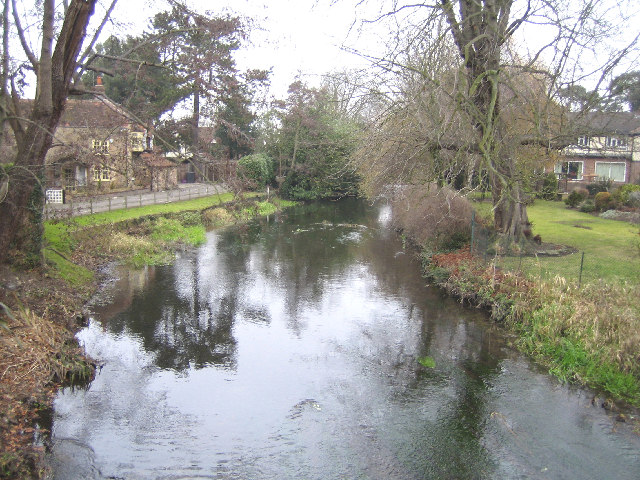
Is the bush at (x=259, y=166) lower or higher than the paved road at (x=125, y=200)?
higher

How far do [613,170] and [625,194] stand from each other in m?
11.0

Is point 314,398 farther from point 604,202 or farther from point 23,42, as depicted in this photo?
point 604,202

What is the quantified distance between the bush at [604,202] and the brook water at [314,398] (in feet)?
60.2

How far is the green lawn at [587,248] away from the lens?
14.8 meters

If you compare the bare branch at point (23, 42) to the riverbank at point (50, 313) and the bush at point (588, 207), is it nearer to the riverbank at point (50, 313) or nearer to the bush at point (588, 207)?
the riverbank at point (50, 313)

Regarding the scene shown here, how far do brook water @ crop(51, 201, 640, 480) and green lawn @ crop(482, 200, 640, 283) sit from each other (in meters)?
3.06

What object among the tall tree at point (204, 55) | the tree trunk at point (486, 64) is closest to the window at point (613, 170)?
the tree trunk at point (486, 64)

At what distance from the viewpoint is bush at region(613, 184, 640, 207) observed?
94.5 feet

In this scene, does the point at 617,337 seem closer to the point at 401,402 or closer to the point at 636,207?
the point at 401,402

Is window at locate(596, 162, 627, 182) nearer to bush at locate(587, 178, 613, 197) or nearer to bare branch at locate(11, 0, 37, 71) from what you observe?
bush at locate(587, 178, 613, 197)

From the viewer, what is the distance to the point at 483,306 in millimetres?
14758

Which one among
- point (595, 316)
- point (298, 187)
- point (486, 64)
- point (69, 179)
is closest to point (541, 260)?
point (595, 316)

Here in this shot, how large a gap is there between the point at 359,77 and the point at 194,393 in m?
9.14

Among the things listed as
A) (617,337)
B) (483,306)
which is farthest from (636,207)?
(617,337)
